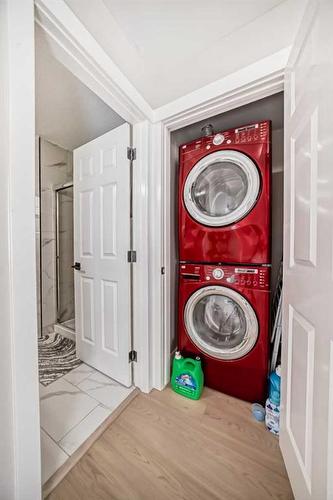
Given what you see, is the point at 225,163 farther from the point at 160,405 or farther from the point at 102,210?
the point at 160,405

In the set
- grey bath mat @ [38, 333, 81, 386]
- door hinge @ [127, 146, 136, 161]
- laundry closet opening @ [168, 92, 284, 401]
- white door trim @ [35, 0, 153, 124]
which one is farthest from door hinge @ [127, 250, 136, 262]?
grey bath mat @ [38, 333, 81, 386]

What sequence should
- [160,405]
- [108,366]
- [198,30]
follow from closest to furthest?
[198,30]
[160,405]
[108,366]

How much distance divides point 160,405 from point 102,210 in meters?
1.42

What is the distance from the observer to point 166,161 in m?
1.35

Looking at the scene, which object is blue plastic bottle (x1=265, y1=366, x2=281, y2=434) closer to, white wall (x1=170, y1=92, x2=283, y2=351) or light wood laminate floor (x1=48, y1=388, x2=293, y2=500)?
light wood laminate floor (x1=48, y1=388, x2=293, y2=500)

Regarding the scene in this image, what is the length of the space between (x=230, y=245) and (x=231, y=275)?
0.65 feet

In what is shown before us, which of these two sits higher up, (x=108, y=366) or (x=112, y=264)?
(x=112, y=264)

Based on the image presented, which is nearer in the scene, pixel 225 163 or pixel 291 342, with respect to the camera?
pixel 291 342

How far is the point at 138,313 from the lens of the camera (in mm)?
1331

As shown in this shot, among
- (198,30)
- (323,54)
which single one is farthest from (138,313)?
(198,30)

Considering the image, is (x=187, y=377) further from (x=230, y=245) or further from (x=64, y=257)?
(x=64, y=257)

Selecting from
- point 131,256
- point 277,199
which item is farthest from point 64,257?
point 277,199

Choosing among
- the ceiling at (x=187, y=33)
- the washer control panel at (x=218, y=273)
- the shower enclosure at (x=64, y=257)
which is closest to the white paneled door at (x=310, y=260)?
the ceiling at (x=187, y=33)

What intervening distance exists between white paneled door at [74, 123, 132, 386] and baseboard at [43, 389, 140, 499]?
0.20 metres
